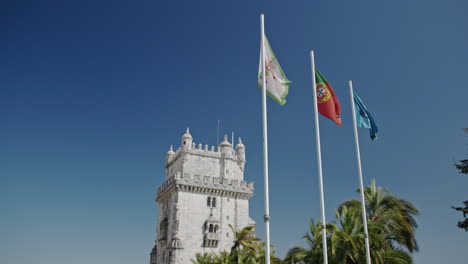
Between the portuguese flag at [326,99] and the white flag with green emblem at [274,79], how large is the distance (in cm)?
439

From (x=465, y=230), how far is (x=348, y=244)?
940 cm

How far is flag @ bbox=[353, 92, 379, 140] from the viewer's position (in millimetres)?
30797

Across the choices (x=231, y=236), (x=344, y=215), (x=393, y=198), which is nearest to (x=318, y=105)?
(x=344, y=215)

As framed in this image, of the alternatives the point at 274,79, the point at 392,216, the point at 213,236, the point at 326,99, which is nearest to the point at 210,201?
the point at 213,236

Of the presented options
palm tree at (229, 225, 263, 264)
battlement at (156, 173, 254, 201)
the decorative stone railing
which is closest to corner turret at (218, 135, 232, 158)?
battlement at (156, 173, 254, 201)

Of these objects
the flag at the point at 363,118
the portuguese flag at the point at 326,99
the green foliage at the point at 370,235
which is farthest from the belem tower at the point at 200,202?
the portuguese flag at the point at 326,99

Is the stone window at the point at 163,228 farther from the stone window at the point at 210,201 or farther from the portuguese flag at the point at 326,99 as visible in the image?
the portuguese flag at the point at 326,99

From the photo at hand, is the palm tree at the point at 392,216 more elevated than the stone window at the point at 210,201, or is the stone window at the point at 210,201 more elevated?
the stone window at the point at 210,201

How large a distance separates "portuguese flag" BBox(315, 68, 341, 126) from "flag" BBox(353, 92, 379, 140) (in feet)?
15.1

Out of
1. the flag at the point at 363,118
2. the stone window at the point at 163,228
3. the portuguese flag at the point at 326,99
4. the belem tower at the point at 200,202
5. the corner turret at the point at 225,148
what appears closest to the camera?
the portuguese flag at the point at 326,99

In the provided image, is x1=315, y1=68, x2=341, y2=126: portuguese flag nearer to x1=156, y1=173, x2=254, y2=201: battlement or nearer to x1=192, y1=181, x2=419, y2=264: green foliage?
x1=192, y1=181, x2=419, y2=264: green foliage

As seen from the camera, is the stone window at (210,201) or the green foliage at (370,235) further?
the stone window at (210,201)

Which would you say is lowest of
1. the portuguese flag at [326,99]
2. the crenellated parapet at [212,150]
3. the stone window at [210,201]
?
the portuguese flag at [326,99]

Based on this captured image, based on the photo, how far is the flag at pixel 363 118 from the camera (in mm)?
30797
